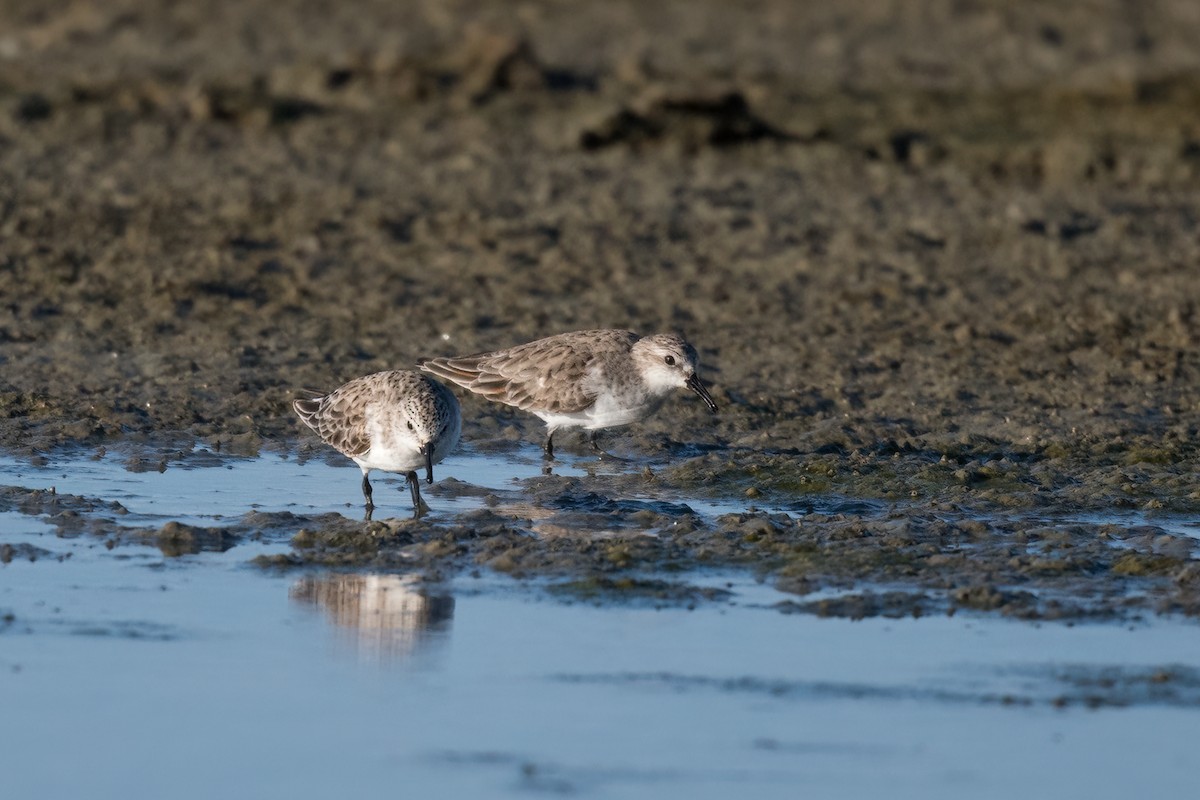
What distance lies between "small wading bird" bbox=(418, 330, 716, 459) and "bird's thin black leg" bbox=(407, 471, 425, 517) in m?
1.44

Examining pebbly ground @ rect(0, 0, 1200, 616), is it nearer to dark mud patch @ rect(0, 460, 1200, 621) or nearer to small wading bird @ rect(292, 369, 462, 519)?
dark mud patch @ rect(0, 460, 1200, 621)

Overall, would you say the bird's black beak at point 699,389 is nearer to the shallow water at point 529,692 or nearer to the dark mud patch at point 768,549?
the dark mud patch at point 768,549

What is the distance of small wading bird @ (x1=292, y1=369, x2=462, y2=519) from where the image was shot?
9.89m

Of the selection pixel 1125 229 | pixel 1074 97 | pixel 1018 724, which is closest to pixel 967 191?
pixel 1125 229

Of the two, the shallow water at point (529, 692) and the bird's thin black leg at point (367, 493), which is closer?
the shallow water at point (529, 692)

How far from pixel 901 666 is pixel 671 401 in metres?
5.20

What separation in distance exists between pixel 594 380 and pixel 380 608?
3.55 metres

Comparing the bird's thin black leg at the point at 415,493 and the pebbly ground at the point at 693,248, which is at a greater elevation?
the pebbly ground at the point at 693,248

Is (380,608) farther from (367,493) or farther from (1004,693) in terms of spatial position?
(1004,693)

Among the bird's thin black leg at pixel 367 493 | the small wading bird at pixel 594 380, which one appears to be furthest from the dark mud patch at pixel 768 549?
the small wading bird at pixel 594 380

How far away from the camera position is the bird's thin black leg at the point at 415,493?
979 cm

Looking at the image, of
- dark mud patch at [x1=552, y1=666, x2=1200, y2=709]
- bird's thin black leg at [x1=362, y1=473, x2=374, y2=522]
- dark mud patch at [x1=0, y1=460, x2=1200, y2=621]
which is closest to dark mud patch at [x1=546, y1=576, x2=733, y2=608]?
dark mud patch at [x1=0, y1=460, x2=1200, y2=621]

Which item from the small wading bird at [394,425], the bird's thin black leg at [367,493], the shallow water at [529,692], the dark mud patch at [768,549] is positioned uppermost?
the small wading bird at [394,425]

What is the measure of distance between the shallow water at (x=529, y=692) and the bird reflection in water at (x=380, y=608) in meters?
0.02
